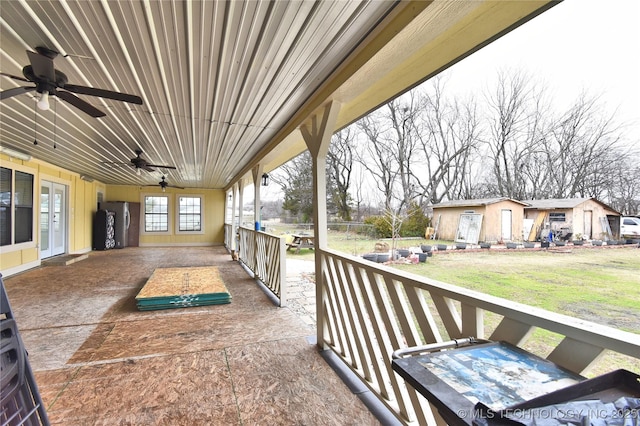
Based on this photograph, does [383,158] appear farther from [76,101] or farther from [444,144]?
[76,101]

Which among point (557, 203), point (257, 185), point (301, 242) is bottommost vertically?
point (301, 242)

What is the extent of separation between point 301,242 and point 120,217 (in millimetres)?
6608

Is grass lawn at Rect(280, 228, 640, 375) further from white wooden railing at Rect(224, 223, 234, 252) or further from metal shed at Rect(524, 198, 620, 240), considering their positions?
white wooden railing at Rect(224, 223, 234, 252)

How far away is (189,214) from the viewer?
40.5ft

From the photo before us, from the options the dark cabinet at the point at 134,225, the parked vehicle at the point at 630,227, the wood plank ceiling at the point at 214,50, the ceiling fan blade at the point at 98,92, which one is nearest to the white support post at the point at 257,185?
the wood plank ceiling at the point at 214,50

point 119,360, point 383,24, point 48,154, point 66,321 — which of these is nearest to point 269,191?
point 48,154

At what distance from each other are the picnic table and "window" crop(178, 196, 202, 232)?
4.16 meters

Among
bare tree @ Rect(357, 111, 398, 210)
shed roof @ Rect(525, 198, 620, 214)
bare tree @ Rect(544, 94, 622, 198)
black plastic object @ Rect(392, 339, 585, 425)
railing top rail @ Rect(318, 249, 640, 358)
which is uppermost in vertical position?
bare tree @ Rect(357, 111, 398, 210)

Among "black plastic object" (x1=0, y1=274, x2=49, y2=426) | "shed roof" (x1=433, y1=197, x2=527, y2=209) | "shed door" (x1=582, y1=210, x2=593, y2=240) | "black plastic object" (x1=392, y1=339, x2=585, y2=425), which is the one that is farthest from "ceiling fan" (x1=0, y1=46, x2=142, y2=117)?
"shed door" (x1=582, y1=210, x2=593, y2=240)

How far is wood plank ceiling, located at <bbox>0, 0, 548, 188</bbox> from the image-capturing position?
1580 mm

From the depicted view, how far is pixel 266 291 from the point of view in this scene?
4996 mm

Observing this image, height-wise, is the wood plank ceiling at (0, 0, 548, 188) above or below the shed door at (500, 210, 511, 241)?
above

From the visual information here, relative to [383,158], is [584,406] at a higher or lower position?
lower

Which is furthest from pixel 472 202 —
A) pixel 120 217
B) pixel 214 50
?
pixel 120 217
